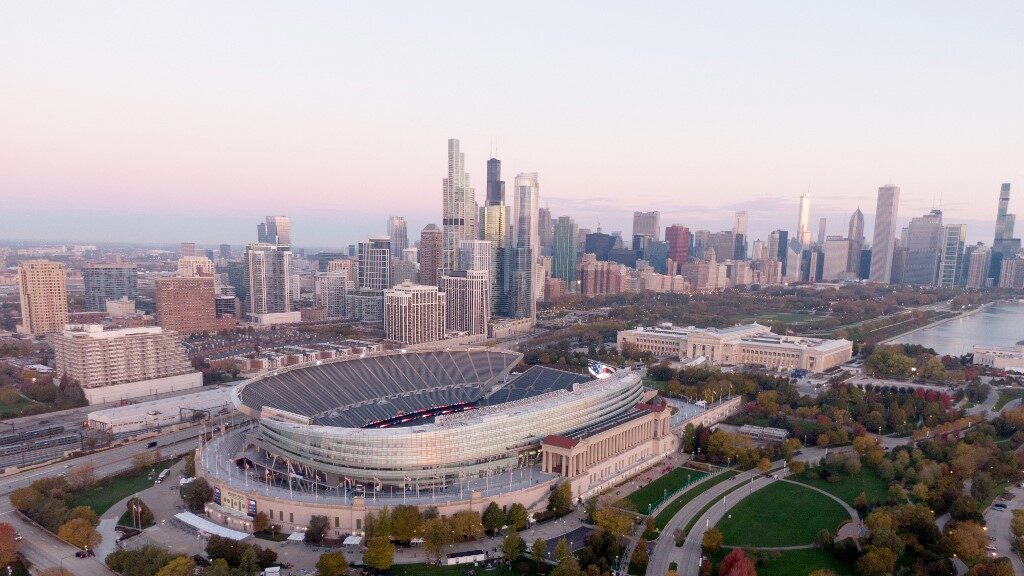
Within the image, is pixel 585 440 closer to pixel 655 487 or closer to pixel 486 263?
pixel 655 487

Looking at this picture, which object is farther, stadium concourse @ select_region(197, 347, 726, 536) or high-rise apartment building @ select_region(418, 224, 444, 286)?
high-rise apartment building @ select_region(418, 224, 444, 286)

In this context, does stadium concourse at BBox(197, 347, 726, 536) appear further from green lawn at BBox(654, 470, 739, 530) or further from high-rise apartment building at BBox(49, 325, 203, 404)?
high-rise apartment building at BBox(49, 325, 203, 404)

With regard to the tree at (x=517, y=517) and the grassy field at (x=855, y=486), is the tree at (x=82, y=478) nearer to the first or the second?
the tree at (x=517, y=517)

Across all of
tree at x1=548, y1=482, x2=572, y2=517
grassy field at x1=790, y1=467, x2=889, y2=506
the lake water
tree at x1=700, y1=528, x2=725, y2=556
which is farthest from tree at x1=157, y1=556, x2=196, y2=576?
the lake water

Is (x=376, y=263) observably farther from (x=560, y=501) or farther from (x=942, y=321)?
(x=942, y=321)

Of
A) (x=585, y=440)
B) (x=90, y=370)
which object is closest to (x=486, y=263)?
(x=90, y=370)

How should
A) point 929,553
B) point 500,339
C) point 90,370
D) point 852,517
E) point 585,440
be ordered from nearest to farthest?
point 929,553 → point 852,517 → point 585,440 → point 90,370 → point 500,339
